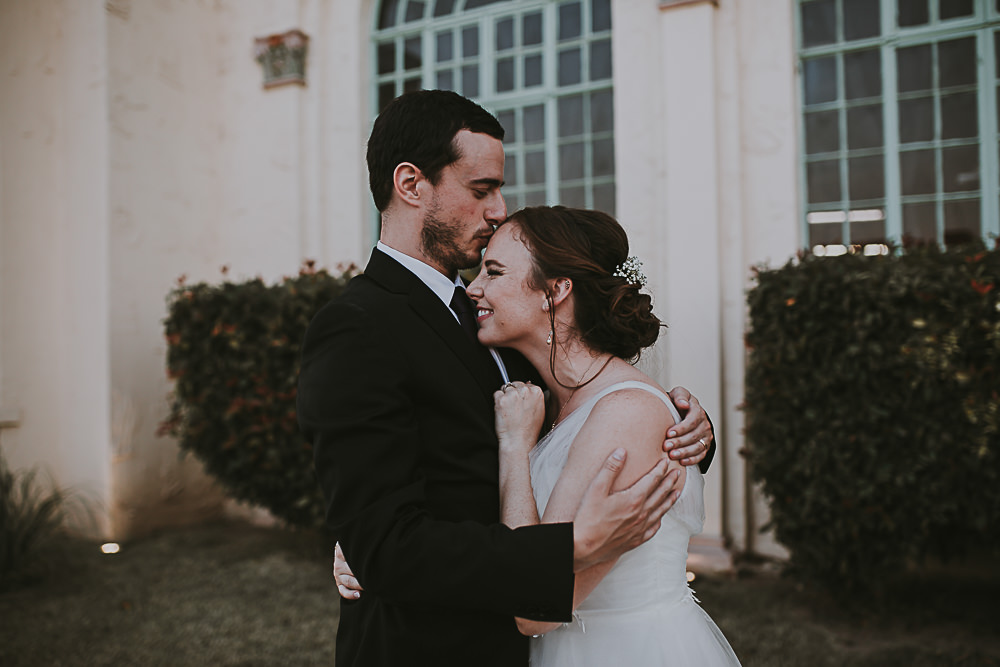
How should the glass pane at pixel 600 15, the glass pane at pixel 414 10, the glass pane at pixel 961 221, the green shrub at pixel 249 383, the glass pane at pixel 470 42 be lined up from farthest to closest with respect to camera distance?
1. the glass pane at pixel 414 10
2. the glass pane at pixel 470 42
3. the glass pane at pixel 600 15
4. the green shrub at pixel 249 383
5. the glass pane at pixel 961 221

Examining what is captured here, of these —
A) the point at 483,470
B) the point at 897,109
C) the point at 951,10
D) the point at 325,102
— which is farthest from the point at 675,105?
the point at 483,470

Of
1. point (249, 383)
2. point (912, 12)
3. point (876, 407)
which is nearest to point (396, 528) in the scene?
point (876, 407)

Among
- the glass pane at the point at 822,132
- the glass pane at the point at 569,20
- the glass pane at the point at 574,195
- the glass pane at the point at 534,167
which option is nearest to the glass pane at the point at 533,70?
the glass pane at the point at 569,20

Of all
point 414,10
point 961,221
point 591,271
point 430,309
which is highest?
point 414,10

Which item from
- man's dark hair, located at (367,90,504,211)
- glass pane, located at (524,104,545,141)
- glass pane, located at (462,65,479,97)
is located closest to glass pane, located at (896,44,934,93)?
glass pane, located at (524,104,545,141)

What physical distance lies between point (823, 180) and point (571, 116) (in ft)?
7.12

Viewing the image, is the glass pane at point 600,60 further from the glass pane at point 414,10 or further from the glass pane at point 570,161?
the glass pane at point 414,10

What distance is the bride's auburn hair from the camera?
210 centimetres

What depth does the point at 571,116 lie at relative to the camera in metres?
6.33

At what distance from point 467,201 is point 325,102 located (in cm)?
572

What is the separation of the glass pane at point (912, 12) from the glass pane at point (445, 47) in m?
3.75

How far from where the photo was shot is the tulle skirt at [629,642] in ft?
6.48

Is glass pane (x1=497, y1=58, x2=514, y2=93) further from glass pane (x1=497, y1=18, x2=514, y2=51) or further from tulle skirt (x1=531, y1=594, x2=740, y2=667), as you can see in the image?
tulle skirt (x1=531, y1=594, x2=740, y2=667)

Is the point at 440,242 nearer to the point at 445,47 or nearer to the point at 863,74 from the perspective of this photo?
the point at 863,74
